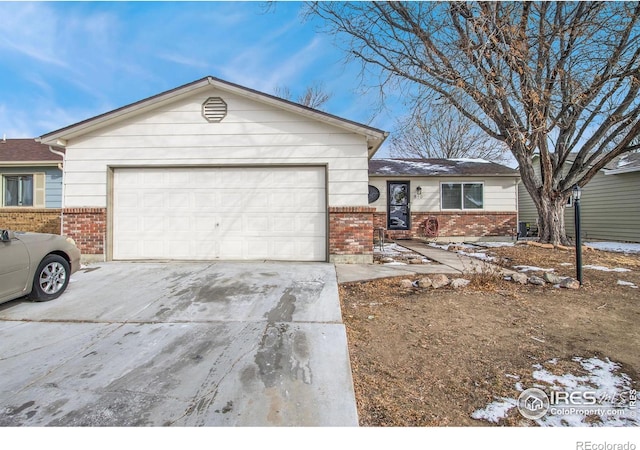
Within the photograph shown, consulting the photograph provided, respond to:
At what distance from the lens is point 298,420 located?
193cm

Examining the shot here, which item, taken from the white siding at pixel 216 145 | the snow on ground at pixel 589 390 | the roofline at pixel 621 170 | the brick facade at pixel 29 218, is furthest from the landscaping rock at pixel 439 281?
the brick facade at pixel 29 218

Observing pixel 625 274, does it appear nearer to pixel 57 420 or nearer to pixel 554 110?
pixel 554 110

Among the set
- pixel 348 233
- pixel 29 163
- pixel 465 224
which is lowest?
pixel 348 233

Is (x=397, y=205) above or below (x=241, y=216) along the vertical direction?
above

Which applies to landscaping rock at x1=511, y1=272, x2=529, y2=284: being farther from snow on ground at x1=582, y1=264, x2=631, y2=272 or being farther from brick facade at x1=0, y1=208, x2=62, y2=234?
brick facade at x1=0, y1=208, x2=62, y2=234

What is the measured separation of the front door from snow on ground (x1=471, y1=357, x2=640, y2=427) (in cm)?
1036

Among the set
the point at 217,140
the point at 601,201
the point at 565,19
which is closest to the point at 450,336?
the point at 217,140

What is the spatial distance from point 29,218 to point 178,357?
1179 centimetres

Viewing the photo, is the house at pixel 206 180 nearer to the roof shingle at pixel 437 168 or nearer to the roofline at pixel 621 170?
the roof shingle at pixel 437 168

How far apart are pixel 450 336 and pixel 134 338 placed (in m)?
3.21

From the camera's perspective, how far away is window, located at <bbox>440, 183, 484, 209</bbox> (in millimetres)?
12836

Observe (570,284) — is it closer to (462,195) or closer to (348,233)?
(348,233)

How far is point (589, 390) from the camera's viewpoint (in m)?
2.28

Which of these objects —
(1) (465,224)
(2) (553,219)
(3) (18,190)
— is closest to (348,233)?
(2) (553,219)
